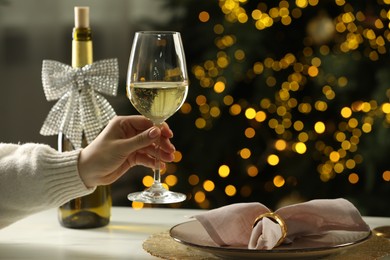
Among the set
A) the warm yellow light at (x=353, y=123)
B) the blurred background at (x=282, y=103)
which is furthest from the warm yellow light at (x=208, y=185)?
the warm yellow light at (x=353, y=123)

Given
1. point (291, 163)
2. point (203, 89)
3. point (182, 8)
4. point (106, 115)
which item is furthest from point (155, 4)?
point (106, 115)

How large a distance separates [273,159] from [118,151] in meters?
1.57

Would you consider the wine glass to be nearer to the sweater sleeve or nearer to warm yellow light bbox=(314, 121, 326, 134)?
the sweater sleeve

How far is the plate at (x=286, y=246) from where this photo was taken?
3.74 ft

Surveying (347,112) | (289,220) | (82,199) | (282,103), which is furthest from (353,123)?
(289,220)

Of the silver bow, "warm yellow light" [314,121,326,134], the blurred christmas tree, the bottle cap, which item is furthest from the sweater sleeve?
"warm yellow light" [314,121,326,134]

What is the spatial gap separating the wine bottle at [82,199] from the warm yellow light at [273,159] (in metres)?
1.37

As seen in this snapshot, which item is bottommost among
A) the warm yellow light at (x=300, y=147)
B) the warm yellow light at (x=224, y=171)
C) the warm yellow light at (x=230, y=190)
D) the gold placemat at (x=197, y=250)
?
the warm yellow light at (x=230, y=190)

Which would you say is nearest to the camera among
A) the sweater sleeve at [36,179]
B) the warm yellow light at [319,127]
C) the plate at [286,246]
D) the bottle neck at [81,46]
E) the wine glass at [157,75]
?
the plate at [286,246]

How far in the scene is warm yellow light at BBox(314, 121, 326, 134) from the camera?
278 centimetres

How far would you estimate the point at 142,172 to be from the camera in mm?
3266

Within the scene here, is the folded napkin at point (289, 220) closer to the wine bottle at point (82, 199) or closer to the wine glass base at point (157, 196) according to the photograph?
the wine glass base at point (157, 196)

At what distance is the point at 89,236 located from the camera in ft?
4.83

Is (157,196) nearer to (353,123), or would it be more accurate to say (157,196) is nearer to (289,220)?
(289,220)
